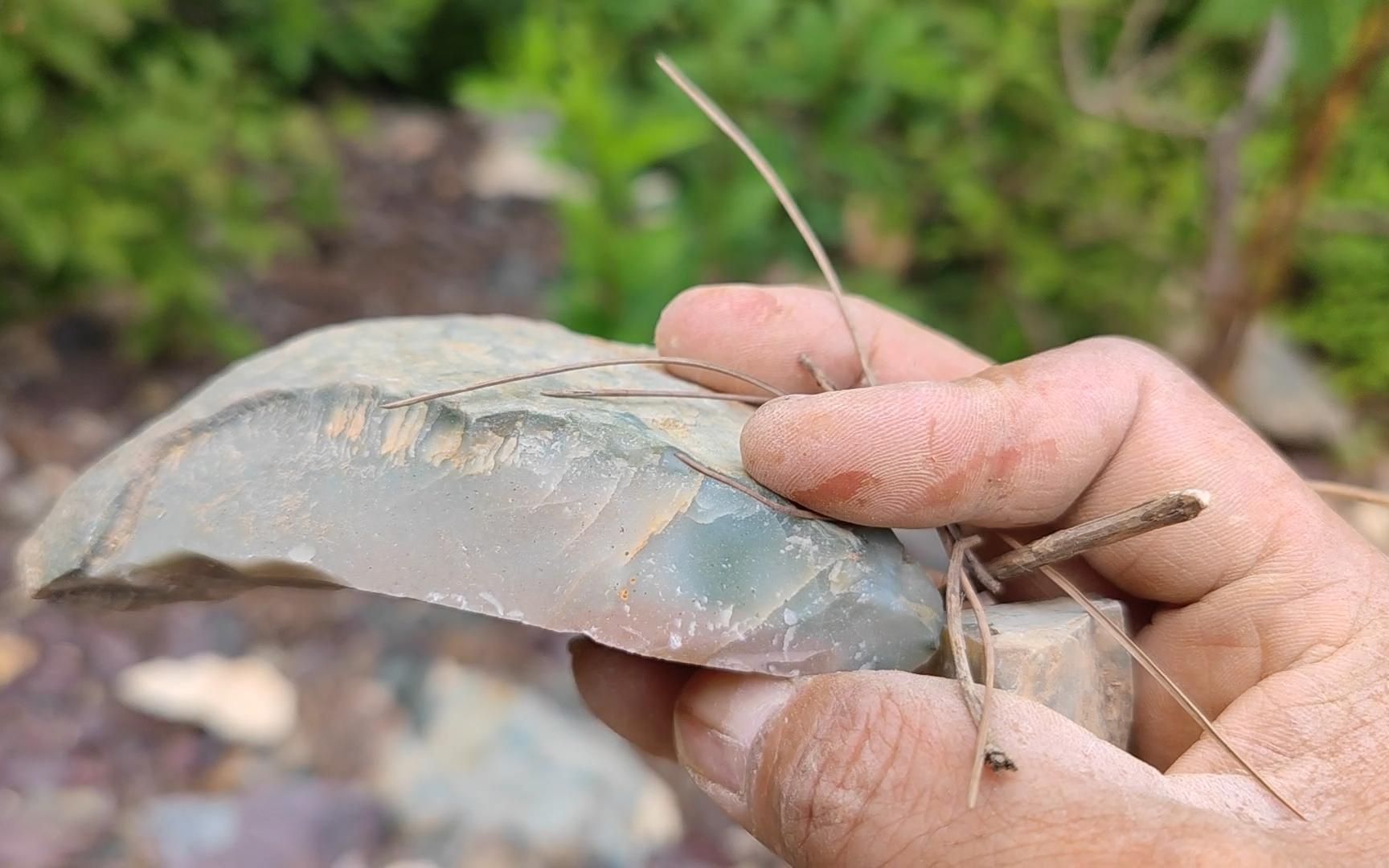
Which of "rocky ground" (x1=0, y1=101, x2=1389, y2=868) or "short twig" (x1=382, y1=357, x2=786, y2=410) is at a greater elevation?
"short twig" (x1=382, y1=357, x2=786, y2=410)

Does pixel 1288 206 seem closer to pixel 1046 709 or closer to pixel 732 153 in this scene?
pixel 732 153

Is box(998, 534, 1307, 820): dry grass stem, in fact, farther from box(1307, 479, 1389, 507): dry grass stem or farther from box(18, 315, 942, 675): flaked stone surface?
box(1307, 479, 1389, 507): dry grass stem

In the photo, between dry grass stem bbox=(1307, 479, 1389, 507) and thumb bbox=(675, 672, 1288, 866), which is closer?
thumb bbox=(675, 672, 1288, 866)

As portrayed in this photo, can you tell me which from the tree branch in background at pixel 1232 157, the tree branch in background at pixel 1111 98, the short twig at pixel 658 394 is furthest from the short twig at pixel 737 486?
the tree branch in background at pixel 1111 98

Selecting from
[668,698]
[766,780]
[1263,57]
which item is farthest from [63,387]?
[1263,57]

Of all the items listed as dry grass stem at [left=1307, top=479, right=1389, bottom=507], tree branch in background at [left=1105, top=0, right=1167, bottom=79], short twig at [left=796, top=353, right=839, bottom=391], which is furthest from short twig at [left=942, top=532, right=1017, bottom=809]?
tree branch in background at [left=1105, top=0, right=1167, bottom=79]
